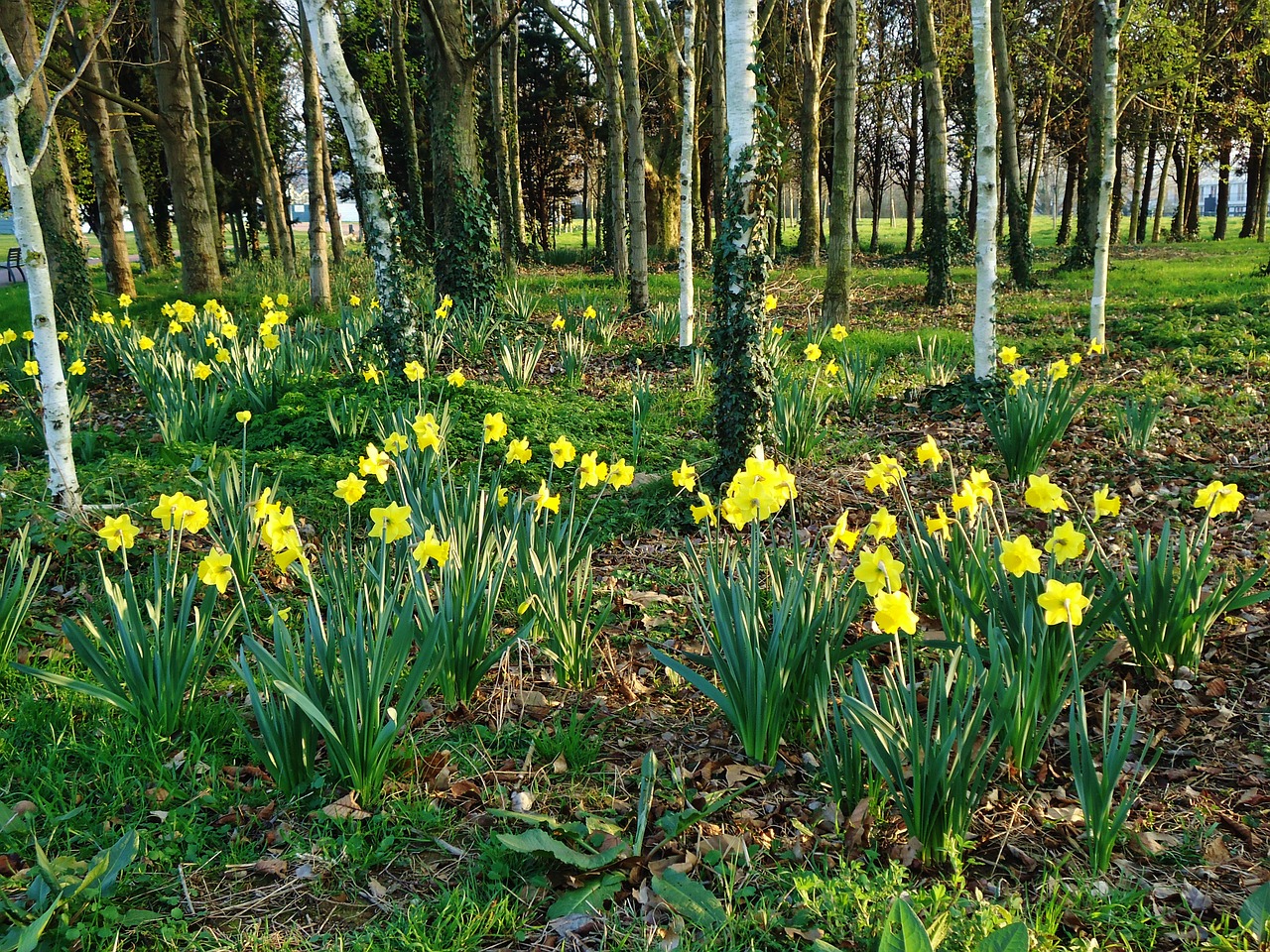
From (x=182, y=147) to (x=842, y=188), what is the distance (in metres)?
8.48

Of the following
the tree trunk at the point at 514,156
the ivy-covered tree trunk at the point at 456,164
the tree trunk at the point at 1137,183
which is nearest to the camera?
the ivy-covered tree trunk at the point at 456,164

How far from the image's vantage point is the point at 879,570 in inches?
87.9

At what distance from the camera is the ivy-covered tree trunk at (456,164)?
980 centimetres

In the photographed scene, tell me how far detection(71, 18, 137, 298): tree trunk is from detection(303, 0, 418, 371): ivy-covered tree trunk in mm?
6396

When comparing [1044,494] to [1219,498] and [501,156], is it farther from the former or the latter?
[501,156]

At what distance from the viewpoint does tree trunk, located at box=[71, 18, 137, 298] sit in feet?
37.4

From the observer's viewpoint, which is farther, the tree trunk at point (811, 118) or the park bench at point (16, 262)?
the tree trunk at point (811, 118)

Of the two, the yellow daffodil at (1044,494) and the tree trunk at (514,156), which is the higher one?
the tree trunk at (514,156)

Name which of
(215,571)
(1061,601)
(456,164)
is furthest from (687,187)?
(1061,601)

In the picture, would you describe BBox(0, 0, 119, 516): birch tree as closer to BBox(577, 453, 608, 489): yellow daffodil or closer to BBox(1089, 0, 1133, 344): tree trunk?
BBox(577, 453, 608, 489): yellow daffodil

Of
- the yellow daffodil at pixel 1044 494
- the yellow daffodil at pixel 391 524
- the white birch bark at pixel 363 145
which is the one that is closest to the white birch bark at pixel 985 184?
the yellow daffodil at pixel 1044 494

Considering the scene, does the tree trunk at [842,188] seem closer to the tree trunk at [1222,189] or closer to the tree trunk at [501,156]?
the tree trunk at [501,156]

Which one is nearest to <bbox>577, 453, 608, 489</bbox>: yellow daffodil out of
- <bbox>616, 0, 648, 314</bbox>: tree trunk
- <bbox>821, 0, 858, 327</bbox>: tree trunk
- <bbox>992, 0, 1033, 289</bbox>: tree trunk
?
<bbox>821, 0, 858, 327</bbox>: tree trunk

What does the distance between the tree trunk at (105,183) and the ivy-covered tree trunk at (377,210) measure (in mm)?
6396
